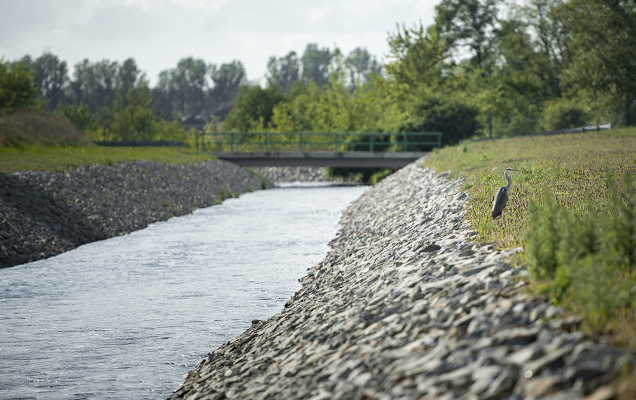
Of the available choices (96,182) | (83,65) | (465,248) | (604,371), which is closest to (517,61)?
(96,182)

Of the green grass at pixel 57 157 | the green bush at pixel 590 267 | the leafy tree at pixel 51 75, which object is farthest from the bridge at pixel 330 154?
the leafy tree at pixel 51 75

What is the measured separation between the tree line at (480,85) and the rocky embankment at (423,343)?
122 feet

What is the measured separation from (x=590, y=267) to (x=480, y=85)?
64.6 meters

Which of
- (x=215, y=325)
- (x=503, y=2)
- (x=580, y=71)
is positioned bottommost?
(x=215, y=325)

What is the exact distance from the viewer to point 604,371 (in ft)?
14.3

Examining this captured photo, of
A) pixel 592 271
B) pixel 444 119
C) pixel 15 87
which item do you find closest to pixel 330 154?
pixel 444 119

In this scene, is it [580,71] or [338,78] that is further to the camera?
[338,78]

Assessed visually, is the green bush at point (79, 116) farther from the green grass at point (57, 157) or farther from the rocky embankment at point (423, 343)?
the rocky embankment at point (423, 343)

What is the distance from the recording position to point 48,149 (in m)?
33.1

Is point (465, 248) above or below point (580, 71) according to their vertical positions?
below

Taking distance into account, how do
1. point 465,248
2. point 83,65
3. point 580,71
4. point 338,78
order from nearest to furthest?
point 465,248 → point 580,71 → point 338,78 → point 83,65

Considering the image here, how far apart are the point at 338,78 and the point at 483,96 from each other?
67.0ft

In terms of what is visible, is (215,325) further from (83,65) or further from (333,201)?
(83,65)

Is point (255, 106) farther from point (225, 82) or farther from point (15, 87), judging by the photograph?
point (225, 82)
